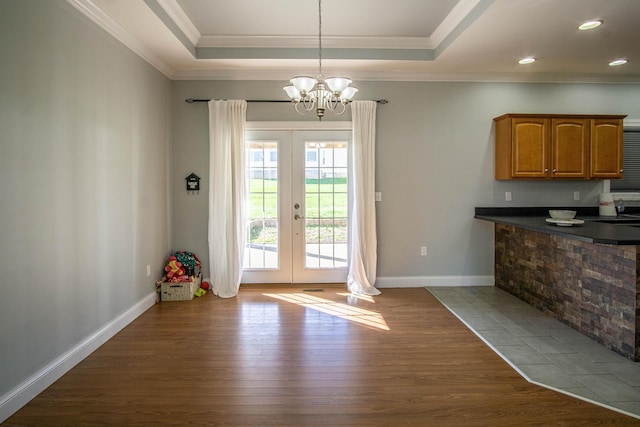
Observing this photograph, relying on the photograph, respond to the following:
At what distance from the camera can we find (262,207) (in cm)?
500

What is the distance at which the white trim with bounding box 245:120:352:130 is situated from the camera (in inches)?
192

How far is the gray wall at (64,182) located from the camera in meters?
2.26

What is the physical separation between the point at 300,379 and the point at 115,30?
3323mm

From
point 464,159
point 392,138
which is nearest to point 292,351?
point 392,138

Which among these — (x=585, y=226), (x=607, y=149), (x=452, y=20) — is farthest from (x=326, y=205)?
(x=607, y=149)

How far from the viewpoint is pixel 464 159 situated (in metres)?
4.98

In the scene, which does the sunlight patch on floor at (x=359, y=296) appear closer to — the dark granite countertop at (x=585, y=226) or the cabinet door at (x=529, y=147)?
the dark granite countertop at (x=585, y=226)

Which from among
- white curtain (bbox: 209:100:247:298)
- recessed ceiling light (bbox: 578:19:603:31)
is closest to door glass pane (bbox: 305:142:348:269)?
white curtain (bbox: 209:100:247:298)

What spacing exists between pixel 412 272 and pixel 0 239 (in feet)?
13.8

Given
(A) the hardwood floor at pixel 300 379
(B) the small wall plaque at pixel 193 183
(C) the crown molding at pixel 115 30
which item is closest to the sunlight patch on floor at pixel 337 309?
(A) the hardwood floor at pixel 300 379

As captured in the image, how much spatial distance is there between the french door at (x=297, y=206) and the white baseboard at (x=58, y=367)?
5.80 ft

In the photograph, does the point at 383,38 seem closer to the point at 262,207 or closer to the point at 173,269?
the point at 262,207

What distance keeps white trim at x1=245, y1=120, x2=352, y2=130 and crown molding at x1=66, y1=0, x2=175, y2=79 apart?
4.00ft

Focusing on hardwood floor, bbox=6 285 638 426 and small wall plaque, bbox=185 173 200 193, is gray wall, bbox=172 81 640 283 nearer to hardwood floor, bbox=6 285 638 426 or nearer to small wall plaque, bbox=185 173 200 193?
small wall plaque, bbox=185 173 200 193
